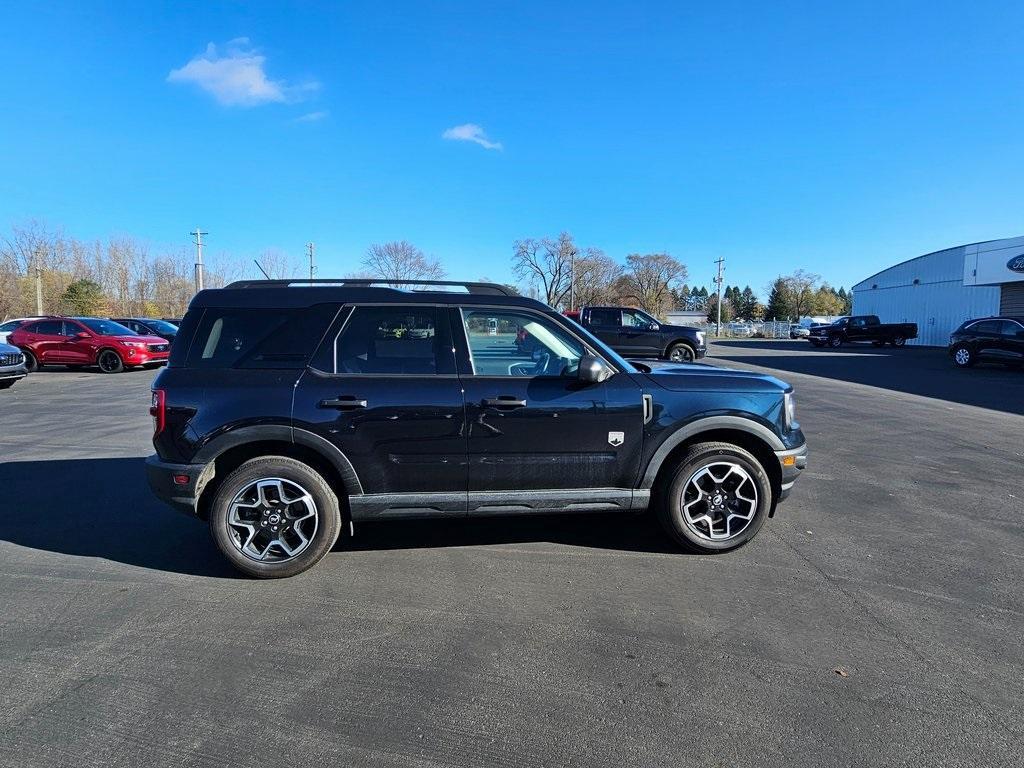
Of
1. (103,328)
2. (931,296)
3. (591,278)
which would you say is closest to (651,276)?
(591,278)

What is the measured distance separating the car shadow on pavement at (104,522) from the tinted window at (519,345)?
7.54 ft

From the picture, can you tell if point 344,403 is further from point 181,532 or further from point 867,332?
point 867,332

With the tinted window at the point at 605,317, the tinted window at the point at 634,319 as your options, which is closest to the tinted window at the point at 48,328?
the tinted window at the point at 605,317

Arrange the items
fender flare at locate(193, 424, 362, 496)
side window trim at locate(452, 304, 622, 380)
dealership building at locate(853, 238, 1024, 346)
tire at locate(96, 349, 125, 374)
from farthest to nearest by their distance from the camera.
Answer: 1. dealership building at locate(853, 238, 1024, 346)
2. tire at locate(96, 349, 125, 374)
3. side window trim at locate(452, 304, 622, 380)
4. fender flare at locate(193, 424, 362, 496)

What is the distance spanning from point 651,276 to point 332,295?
95.5 m

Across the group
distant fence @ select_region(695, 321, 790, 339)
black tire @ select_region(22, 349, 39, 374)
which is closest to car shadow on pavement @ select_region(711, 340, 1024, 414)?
black tire @ select_region(22, 349, 39, 374)

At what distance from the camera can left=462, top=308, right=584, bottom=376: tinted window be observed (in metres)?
4.08

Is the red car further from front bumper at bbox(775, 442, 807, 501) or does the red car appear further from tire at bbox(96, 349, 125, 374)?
front bumper at bbox(775, 442, 807, 501)

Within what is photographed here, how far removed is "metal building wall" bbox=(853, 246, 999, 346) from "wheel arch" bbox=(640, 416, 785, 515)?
38616 millimetres

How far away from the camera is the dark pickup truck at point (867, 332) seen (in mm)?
36344

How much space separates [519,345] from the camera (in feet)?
13.7

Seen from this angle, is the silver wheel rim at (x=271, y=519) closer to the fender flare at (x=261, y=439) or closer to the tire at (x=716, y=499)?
the fender flare at (x=261, y=439)

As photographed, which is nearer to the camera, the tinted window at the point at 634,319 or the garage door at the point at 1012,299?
the tinted window at the point at 634,319

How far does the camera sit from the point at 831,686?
2732mm
